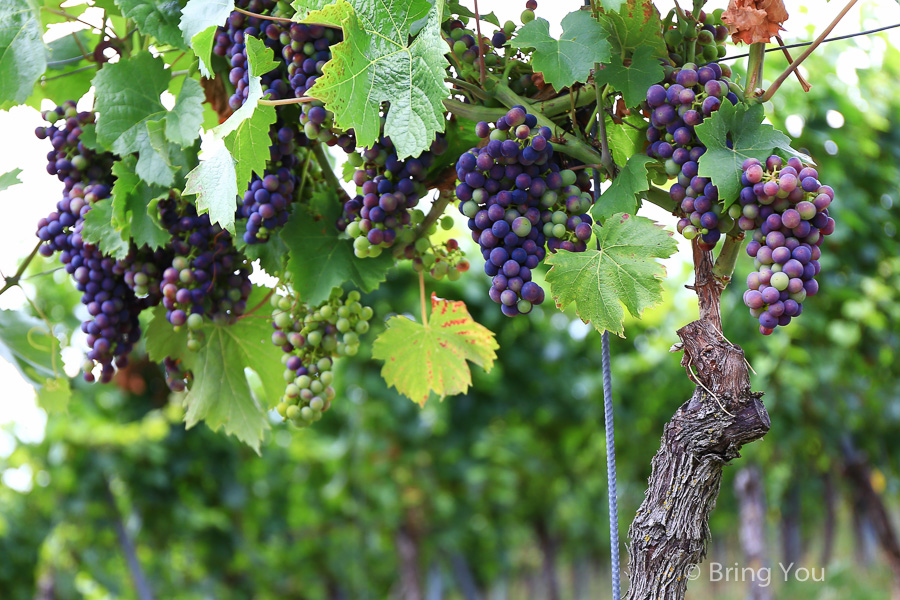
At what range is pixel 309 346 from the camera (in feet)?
3.95

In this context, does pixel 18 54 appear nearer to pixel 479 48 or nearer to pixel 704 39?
pixel 479 48

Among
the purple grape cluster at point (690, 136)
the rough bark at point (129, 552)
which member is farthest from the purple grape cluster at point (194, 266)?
the rough bark at point (129, 552)

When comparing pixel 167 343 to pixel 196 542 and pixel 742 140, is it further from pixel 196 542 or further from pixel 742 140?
pixel 196 542

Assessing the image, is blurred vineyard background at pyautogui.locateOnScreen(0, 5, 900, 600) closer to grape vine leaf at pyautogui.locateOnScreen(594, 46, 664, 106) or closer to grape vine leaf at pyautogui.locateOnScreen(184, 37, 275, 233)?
grape vine leaf at pyautogui.locateOnScreen(594, 46, 664, 106)

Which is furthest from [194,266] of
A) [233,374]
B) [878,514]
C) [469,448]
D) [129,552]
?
[469,448]

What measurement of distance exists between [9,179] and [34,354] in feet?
1.09

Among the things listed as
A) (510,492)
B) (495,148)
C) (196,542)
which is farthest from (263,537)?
(495,148)

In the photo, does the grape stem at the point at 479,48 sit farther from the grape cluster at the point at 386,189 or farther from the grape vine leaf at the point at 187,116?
the grape vine leaf at the point at 187,116

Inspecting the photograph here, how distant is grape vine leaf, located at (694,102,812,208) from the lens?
2.60ft

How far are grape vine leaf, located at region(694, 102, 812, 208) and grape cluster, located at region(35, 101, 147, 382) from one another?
90cm

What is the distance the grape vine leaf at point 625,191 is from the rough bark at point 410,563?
19.8 feet

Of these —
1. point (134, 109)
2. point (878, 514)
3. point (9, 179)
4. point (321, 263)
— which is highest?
point (134, 109)

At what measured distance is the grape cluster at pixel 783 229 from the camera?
776mm

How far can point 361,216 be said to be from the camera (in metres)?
1.05
